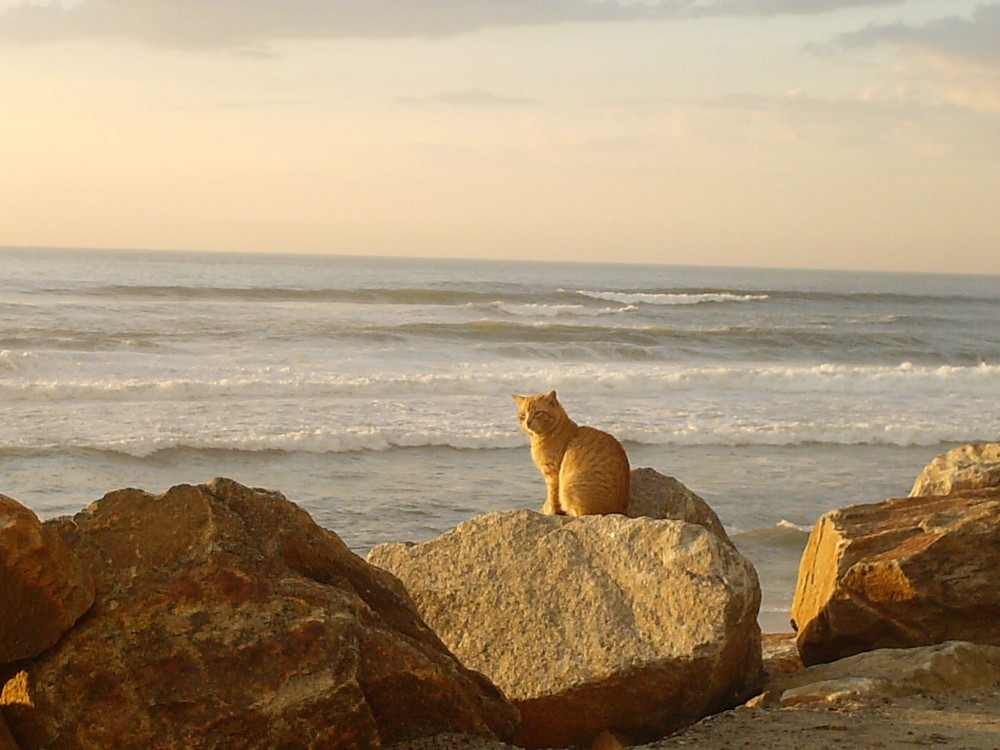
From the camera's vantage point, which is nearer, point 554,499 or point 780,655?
point 780,655

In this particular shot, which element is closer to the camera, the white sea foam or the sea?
the sea

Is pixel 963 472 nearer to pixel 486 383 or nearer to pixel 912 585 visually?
pixel 912 585

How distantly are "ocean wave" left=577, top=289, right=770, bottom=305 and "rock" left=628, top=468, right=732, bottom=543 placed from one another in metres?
36.4

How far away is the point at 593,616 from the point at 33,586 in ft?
7.33

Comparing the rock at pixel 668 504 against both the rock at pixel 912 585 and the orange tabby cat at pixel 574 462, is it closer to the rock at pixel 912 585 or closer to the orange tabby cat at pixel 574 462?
the orange tabby cat at pixel 574 462

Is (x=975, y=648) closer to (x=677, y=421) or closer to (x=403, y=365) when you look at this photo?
(x=677, y=421)

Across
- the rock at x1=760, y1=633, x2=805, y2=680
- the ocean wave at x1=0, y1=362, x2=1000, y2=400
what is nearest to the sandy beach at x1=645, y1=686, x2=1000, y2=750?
the rock at x1=760, y1=633, x2=805, y2=680

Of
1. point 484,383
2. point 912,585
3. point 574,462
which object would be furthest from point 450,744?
point 484,383

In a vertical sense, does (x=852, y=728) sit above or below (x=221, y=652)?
below

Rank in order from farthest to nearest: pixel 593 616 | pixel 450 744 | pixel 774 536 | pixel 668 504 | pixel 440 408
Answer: pixel 440 408, pixel 774 536, pixel 668 504, pixel 593 616, pixel 450 744

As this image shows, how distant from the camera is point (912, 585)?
4812 millimetres

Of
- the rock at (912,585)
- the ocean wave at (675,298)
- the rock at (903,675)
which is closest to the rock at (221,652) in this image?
the rock at (903,675)

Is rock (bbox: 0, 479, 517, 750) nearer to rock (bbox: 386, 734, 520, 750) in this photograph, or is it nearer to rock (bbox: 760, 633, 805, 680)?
rock (bbox: 386, 734, 520, 750)

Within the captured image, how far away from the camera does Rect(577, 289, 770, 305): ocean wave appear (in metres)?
43.8
